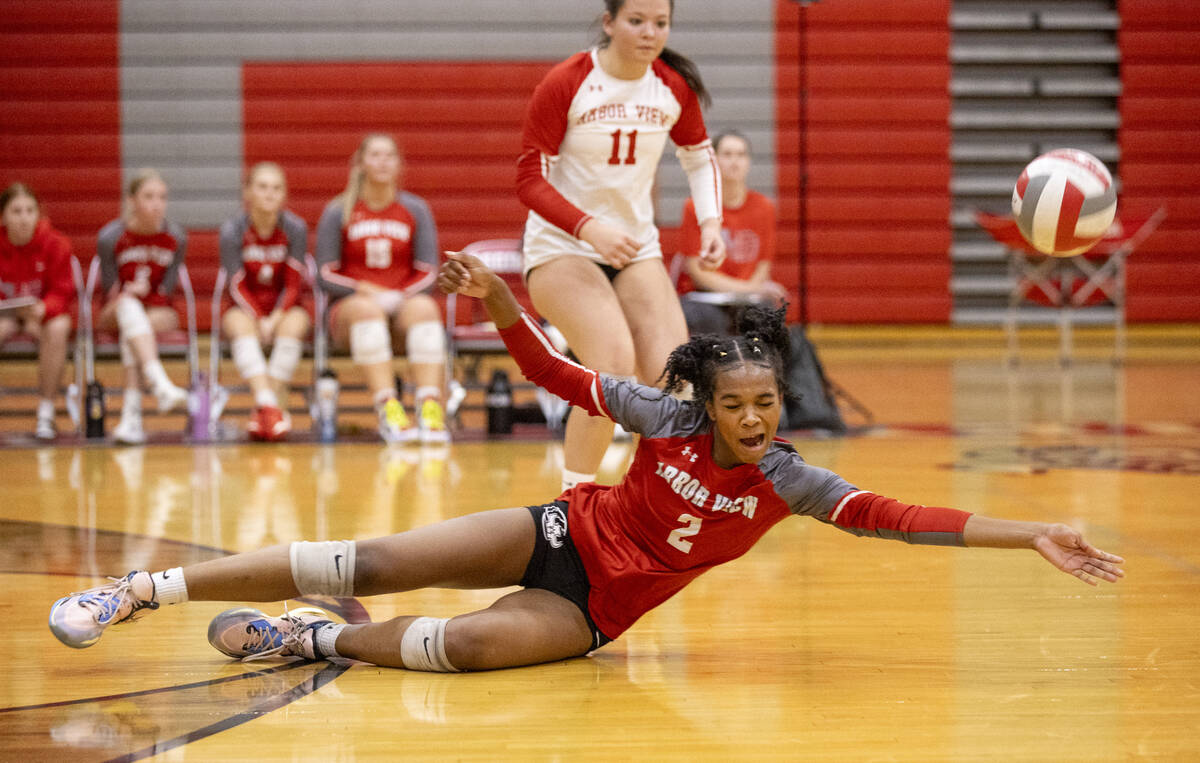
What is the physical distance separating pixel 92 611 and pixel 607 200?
185cm

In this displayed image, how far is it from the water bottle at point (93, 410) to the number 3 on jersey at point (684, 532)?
468 cm

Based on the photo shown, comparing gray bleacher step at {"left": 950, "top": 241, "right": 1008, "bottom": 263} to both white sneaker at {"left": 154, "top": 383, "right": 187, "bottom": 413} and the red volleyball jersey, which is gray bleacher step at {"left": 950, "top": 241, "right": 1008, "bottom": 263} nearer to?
the red volleyball jersey

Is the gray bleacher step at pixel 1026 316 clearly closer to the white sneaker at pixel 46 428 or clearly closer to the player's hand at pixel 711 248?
the white sneaker at pixel 46 428

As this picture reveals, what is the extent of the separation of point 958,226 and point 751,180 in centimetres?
195

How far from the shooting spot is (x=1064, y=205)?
327cm

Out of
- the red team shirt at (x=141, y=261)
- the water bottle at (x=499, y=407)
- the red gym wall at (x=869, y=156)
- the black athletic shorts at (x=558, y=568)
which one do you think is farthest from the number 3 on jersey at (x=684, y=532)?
the red gym wall at (x=869, y=156)

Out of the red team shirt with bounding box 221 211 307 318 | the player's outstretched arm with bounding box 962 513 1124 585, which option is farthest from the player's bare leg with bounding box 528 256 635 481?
the red team shirt with bounding box 221 211 307 318

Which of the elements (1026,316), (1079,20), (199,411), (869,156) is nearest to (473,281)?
(199,411)

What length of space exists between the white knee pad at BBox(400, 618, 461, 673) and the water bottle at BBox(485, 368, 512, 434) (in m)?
4.12

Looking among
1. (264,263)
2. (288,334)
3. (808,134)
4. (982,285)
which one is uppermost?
(808,134)

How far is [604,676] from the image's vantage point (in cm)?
252

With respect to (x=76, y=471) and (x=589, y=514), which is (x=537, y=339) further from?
(x=76, y=471)

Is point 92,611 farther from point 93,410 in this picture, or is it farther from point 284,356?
point 93,410

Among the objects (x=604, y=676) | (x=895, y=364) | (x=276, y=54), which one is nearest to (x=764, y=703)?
(x=604, y=676)
